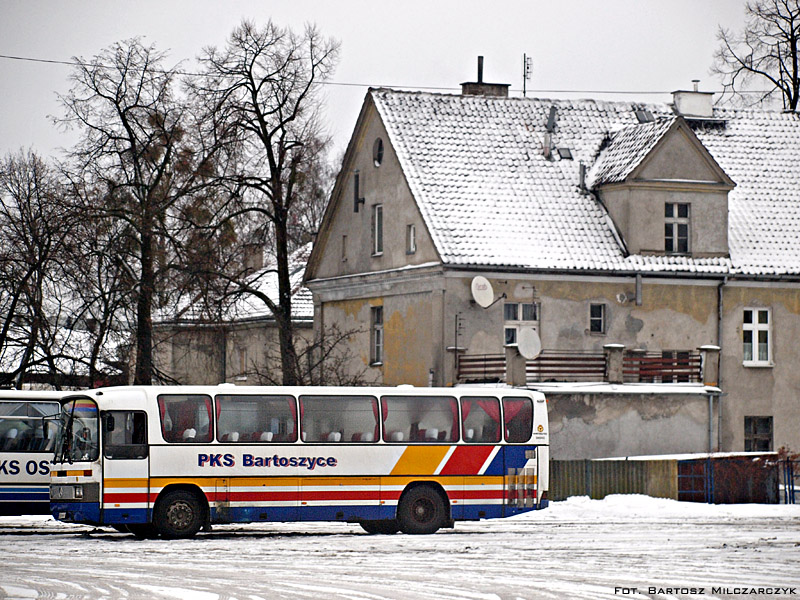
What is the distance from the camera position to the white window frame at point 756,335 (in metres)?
43.5

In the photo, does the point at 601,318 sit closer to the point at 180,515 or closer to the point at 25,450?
the point at 25,450

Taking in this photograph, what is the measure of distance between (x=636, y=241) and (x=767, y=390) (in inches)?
222

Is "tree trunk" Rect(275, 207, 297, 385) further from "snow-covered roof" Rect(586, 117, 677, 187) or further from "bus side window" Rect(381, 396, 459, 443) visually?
"bus side window" Rect(381, 396, 459, 443)

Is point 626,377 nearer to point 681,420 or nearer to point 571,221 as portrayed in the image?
point 681,420

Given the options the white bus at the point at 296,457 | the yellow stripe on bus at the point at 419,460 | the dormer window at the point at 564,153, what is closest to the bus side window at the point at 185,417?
the white bus at the point at 296,457

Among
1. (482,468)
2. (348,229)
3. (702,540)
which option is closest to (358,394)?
(482,468)

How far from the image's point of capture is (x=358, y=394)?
2791 cm

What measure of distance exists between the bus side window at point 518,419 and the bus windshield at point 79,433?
301 inches

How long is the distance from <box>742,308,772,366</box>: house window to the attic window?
1148cm

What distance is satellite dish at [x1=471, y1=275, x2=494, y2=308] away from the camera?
4028 centimetres

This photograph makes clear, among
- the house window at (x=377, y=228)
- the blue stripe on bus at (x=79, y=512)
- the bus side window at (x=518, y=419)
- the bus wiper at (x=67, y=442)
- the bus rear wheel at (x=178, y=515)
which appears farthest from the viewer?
the house window at (x=377, y=228)

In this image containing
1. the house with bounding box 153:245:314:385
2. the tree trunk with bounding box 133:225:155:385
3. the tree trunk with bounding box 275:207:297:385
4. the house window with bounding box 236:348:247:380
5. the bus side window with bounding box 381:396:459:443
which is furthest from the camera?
the house window with bounding box 236:348:247:380

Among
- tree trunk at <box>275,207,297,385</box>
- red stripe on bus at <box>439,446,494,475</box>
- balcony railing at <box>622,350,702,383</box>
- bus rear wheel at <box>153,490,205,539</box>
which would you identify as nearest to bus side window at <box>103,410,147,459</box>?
bus rear wheel at <box>153,490,205,539</box>

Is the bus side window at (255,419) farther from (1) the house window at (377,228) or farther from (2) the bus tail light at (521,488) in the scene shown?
(1) the house window at (377,228)
